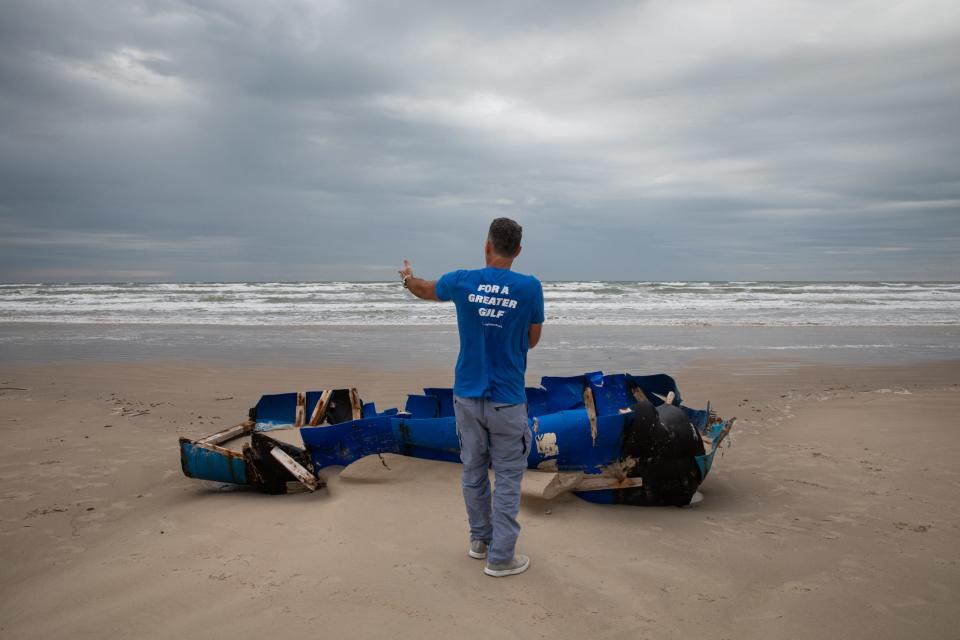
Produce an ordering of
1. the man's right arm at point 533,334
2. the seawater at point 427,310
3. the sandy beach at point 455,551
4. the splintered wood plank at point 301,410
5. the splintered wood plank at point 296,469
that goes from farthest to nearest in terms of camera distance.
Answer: the seawater at point 427,310, the splintered wood plank at point 301,410, the splintered wood plank at point 296,469, the man's right arm at point 533,334, the sandy beach at point 455,551

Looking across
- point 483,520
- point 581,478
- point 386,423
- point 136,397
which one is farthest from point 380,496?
point 136,397

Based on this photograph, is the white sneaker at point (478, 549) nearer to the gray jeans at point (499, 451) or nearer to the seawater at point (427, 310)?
the gray jeans at point (499, 451)

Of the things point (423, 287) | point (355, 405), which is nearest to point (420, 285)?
point (423, 287)

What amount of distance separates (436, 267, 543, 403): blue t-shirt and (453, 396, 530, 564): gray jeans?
73 millimetres

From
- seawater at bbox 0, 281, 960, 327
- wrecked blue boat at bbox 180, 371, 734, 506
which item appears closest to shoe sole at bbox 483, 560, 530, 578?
wrecked blue boat at bbox 180, 371, 734, 506

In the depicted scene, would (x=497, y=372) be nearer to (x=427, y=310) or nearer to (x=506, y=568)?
(x=506, y=568)

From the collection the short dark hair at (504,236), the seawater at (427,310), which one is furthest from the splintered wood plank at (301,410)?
the seawater at (427,310)

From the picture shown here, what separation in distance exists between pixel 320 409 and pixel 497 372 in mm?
2791

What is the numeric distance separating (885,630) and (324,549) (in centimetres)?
281

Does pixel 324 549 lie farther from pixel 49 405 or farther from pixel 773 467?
pixel 49 405

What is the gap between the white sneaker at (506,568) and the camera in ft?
10.1

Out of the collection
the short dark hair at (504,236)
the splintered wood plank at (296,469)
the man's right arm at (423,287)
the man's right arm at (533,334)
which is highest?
the short dark hair at (504,236)

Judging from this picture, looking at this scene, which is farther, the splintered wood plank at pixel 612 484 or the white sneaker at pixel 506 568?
the splintered wood plank at pixel 612 484

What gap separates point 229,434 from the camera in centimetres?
511
